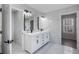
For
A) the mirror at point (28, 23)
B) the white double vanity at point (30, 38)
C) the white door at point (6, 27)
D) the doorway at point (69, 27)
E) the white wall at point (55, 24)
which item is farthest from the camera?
the doorway at point (69, 27)

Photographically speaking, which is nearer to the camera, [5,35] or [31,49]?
[5,35]

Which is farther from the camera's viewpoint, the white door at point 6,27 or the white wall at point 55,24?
the white wall at point 55,24

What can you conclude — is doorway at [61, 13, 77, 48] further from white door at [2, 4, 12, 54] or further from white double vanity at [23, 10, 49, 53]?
white door at [2, 4, 12, 54]

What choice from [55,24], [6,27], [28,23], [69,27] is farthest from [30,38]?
[69,27]

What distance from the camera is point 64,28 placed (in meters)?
5.17

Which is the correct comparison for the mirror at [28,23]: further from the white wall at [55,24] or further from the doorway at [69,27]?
the doorway at [69,27]

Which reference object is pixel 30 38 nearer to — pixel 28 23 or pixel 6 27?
pixel 28 23

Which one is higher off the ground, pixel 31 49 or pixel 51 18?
pixel 51 18

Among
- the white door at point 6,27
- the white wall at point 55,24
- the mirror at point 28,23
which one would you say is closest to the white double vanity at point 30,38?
the mirror at point 28,23

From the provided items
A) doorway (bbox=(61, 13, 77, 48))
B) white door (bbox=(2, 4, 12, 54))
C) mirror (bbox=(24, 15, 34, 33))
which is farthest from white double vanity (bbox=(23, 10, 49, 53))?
doorway (bbox=(61, 13, 77, 48))

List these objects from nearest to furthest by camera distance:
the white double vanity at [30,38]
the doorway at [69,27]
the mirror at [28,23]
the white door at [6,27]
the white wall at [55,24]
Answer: the white door at [6,27] < the white double vanity at [30,38] < the mirror at [28,23] < the white wall at [55,24] < the doorway at [69,27]
